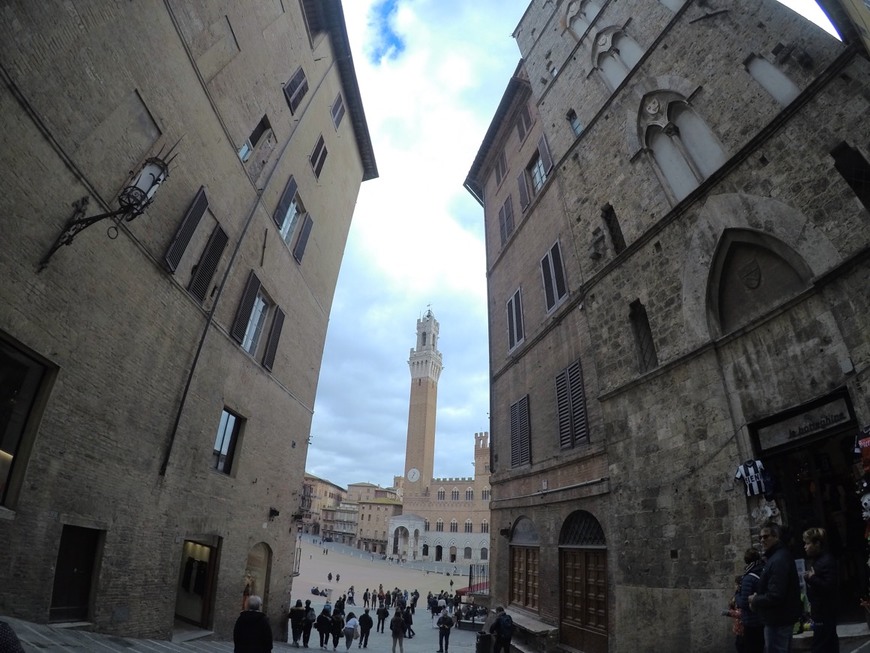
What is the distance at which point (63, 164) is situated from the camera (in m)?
6.78

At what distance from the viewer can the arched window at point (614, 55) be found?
12052mm

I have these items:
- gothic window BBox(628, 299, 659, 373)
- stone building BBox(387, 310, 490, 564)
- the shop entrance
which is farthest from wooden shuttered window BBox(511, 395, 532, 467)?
stone building BBox(387, 310, 490, 564)

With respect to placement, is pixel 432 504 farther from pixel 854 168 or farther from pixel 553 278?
pixel 854 168

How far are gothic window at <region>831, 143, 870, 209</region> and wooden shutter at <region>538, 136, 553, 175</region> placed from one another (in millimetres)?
9123

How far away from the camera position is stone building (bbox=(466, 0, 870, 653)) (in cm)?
670

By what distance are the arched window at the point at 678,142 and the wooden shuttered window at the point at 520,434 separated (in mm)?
7710

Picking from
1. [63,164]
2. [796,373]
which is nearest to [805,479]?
[796,373]

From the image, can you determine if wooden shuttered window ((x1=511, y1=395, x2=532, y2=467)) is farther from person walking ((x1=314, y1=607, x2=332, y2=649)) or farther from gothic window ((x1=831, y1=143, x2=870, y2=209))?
gothic window ((x1=831, y1=143, x2=870, y2=209))

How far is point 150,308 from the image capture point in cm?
885

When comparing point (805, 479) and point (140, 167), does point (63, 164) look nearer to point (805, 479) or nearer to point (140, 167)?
point (140, 167)

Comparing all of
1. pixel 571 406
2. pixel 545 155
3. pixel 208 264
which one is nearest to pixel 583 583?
pixel 571 406

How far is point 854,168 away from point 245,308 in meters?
12.8

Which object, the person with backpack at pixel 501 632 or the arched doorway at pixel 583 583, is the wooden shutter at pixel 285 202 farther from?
the person with backpack at pixel 501 632

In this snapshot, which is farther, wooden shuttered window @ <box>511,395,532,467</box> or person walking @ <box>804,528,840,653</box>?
wooden shuttered window @ <box>511,395,532,467</box>
